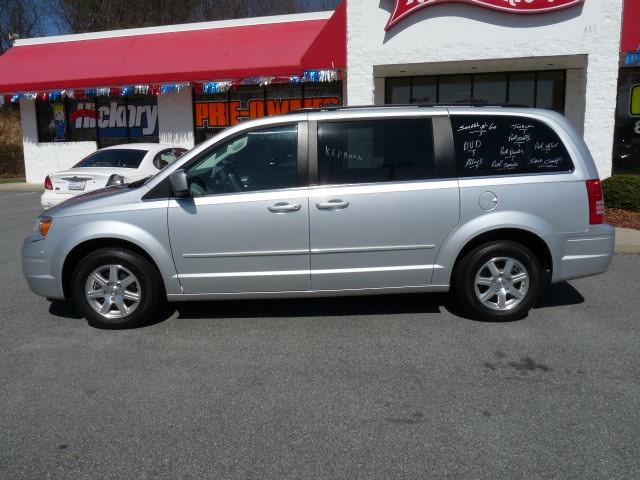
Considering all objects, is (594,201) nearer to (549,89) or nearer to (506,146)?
(506,146)

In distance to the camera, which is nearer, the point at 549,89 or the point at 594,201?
the point at 594,201

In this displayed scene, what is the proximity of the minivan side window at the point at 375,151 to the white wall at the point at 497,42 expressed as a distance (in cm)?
786

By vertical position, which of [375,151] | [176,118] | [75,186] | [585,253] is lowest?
[585,253]

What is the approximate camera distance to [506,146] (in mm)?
5008

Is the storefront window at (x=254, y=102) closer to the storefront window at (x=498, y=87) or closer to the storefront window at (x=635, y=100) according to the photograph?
the storefront window at (x=498, y=87)

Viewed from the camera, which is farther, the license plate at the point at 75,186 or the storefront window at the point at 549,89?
the storefront window at the point at 549,89

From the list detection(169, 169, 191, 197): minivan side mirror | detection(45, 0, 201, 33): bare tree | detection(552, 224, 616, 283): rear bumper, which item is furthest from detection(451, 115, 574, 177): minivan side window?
detection(45, 0, 201, 33): bare tree

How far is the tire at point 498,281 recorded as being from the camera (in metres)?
4.98

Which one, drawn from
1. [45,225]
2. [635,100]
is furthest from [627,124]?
[45,225]

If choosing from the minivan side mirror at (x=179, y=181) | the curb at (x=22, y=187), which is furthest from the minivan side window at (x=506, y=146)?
the curb at (x=22, y=187)

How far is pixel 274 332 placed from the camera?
4930 mm

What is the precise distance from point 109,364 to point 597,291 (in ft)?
16.1

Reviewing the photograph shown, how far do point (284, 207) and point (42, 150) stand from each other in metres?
17.6

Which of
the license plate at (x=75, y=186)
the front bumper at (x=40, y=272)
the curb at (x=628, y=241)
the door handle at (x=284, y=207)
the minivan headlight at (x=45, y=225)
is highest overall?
the door handle at (x=284, y=207)
